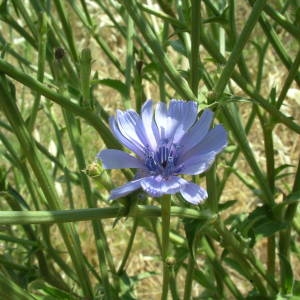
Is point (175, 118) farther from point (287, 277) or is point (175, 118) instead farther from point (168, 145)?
point (287, 277)

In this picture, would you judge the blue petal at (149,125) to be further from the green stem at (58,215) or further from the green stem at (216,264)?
the green stem at (216,264)

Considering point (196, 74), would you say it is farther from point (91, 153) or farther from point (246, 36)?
point (91, 153)

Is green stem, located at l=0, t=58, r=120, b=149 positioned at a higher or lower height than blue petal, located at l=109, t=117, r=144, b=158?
higher

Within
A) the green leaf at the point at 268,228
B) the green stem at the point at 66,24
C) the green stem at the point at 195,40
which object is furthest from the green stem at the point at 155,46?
the green leaf at the point at 268,228

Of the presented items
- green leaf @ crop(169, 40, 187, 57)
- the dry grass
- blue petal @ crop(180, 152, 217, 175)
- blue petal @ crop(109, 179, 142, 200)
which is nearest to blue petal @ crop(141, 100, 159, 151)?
blue petal @ crop(180, 152, 217, 175)

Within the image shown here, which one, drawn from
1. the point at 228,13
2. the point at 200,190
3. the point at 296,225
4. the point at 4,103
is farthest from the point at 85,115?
the point at 296,225

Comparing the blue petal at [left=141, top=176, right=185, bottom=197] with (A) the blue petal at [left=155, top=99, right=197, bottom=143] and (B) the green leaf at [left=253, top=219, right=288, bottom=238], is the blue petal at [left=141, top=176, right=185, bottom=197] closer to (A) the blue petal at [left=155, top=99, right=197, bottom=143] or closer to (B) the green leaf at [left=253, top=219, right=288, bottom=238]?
(A) the blue petal at [left=155, top=99, right=197, bottom=143]

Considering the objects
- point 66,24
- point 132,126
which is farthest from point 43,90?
point 66,24
